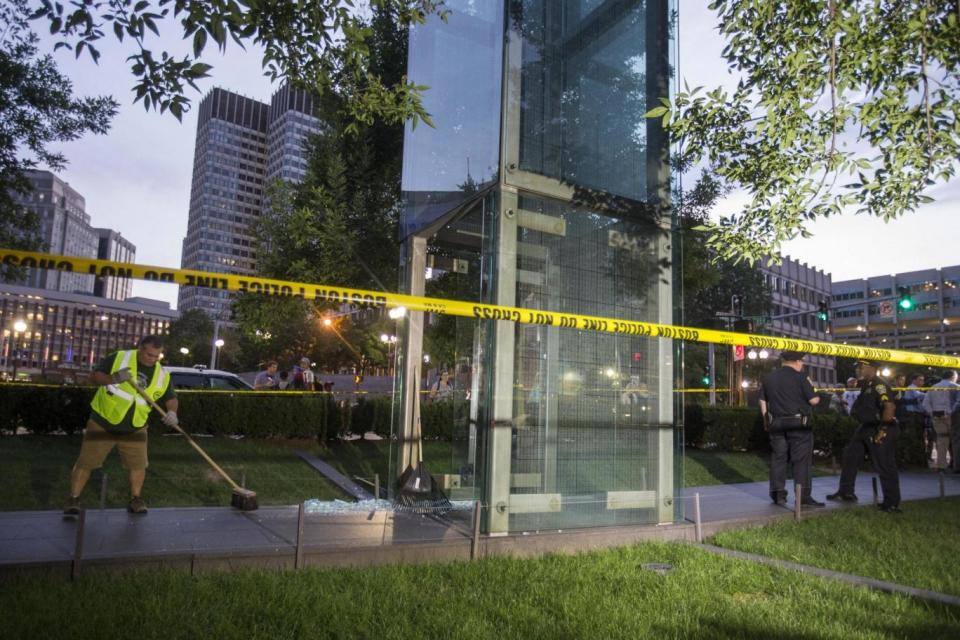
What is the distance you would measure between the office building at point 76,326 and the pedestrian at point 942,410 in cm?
15111

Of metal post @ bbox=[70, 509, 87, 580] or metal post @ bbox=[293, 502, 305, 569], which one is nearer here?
metal post @ bbox=[70, 509, 87, 580]

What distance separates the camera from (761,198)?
22.5 feet

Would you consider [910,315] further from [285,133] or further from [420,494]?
[285,133]

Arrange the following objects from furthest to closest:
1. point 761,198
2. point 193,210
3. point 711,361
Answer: point 193,210 → point 711,361 → point 761,198

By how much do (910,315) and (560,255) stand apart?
10861 cm

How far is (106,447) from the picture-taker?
593cm

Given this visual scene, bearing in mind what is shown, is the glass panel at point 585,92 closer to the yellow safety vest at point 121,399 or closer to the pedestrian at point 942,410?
the yellow safety vest at point 121,399

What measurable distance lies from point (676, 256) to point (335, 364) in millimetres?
41715

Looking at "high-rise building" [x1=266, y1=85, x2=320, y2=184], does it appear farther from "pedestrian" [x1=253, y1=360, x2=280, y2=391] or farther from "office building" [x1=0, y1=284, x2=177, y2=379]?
"pedestrian" [x1=253, y1=360, x2=280, y2=391]

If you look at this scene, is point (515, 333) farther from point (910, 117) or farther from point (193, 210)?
point (193, 210)

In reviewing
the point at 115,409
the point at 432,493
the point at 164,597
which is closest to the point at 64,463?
the point at 115,409

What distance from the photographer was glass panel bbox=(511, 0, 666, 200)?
6.03m

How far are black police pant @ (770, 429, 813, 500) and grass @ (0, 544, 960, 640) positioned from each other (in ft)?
10.5

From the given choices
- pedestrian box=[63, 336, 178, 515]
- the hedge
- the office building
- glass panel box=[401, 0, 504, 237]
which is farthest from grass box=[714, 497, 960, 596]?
the office building
